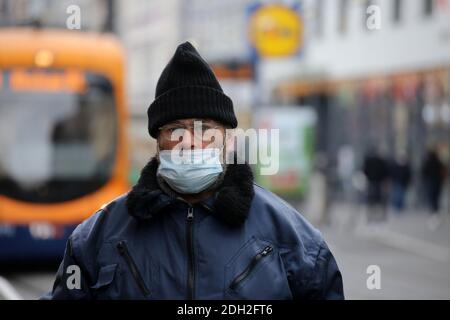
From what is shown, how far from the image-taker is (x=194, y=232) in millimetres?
3471

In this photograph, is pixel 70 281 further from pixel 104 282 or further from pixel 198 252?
pixel 198 252

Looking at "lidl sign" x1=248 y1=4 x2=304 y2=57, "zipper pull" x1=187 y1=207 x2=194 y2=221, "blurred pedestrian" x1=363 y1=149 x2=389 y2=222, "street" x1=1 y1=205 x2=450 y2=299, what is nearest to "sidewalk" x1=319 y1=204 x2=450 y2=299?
"street" x1=1 y1=205 x2=450 y2=299

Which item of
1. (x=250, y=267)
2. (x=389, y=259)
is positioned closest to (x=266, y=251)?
(x=250, y=267)

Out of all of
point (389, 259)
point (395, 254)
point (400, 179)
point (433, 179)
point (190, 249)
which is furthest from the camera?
point (400, 179)

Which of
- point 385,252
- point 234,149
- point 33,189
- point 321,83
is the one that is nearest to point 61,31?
point 33,189

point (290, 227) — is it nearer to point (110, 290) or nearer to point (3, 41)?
point (110, 290)

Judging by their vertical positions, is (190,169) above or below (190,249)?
above

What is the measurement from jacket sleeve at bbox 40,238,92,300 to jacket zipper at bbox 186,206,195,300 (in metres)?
0.33

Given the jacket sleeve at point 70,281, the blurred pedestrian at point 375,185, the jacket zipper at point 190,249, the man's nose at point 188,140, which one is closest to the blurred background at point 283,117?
the blurred pedestrian at point 375,185

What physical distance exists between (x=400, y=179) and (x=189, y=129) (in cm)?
2632

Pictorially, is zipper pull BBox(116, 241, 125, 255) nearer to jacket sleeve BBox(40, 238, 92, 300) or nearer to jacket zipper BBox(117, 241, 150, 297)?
jacket zipper BBox(117, 241, 150, 297)

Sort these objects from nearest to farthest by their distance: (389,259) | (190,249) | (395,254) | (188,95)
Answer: (190,249), (188,95), (389,259), (395,254)

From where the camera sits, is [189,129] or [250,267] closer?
[250,267]

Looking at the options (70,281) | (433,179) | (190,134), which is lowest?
(433,179)
